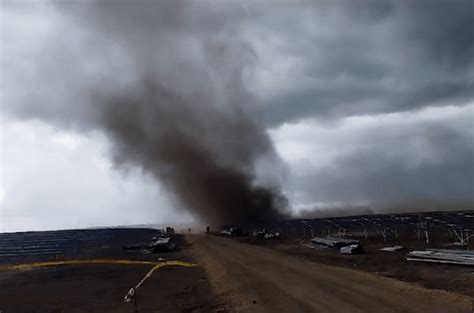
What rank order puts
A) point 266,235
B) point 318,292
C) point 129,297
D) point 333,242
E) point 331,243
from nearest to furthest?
1. point 318,292
2. point 129,297
3. point 333,242
4. point 331,243
5. point 266,235

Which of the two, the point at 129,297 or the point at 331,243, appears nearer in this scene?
the point at 129,297

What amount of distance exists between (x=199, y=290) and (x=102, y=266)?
29.6 m

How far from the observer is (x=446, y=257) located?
46.6m

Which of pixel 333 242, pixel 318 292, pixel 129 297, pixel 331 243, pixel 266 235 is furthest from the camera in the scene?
pixel 266 235

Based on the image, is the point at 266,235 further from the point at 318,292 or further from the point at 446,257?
the point at 318,292

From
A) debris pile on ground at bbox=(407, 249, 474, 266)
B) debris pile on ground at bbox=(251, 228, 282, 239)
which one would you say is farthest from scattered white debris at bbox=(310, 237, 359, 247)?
debris pile on ground at bbox=(251, 228, 282, 239)

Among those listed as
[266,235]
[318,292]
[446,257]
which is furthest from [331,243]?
[318,292]

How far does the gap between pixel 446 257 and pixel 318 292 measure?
59.2 feet

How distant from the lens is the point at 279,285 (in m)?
38.9

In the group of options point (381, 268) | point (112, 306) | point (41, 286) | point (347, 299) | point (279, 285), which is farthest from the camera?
point (41, 286)

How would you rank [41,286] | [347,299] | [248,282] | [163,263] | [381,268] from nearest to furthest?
[347,299]
[248,282]
[381,268]
[41,286]
[163,263]

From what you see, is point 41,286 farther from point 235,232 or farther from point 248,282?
point 235,232

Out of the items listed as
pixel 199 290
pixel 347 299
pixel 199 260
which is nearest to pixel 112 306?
pixel 199 290

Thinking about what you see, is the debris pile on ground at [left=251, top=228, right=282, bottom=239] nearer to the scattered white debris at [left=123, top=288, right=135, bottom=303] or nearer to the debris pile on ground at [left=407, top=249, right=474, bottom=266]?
the debris pile on ground at [left=407, top=249, right=474, bottom=266]
